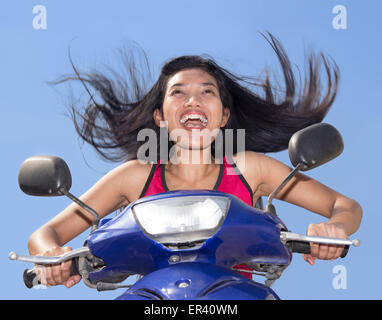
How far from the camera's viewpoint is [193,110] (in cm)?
332

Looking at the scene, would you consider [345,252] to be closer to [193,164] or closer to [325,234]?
[325,234]

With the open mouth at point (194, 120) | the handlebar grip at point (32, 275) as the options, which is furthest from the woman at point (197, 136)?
the handlebar grip at point (32, 275)

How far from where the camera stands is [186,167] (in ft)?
12.0

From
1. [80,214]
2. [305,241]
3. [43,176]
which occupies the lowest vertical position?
[80,214]

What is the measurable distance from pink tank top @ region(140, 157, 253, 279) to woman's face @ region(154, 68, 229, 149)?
19 centimetres

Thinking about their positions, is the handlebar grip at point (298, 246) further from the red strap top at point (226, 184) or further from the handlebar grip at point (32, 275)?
the red strap top at point (226, 184)

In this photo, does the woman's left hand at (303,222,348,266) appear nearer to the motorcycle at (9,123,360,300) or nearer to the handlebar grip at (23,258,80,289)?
the motorcycle at (9,123,360,300)

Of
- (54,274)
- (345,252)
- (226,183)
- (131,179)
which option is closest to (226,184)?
(226,183)

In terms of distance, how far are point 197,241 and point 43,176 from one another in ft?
2.12
